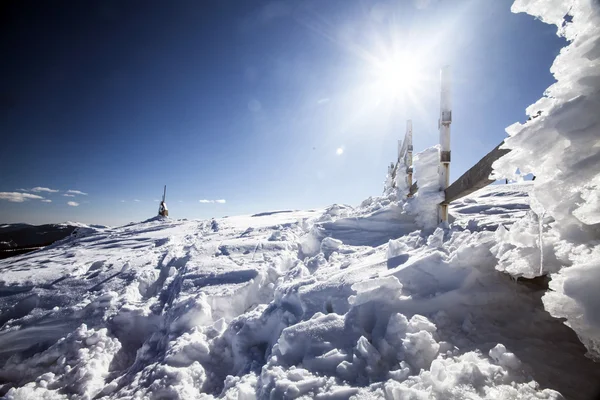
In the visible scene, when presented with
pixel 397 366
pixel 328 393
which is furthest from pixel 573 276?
pixel 328 393

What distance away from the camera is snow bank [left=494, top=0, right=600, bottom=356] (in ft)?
3.42

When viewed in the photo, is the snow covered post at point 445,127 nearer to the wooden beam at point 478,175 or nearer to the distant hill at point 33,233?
the wooden beam at point 478,175

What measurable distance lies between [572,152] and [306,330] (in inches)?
74.7

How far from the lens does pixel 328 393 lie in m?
1.42

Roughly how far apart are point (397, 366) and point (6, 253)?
16.6 m

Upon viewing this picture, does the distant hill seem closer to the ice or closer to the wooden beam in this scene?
the ice

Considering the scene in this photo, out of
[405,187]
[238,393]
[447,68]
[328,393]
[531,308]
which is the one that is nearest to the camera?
[328,393]

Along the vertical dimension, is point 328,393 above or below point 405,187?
below

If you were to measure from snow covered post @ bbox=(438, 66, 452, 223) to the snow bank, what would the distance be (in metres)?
2.37

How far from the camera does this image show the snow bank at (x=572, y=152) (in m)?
1.04

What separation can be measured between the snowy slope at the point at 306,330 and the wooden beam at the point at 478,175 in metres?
0.47

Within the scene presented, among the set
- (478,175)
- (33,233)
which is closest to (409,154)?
(478,175)

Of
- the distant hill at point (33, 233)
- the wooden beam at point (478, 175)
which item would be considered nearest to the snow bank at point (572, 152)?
the wooden beam at point (478, 175)

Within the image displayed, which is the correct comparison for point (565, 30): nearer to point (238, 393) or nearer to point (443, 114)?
point (443, 114)
